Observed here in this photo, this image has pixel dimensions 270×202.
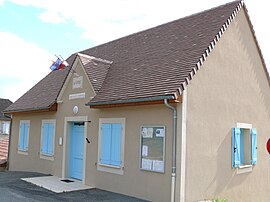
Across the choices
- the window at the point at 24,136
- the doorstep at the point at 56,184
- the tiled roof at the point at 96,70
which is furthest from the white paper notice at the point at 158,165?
the window at the point at 24,136

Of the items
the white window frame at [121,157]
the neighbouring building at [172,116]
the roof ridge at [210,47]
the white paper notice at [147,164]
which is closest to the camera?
the roof ridge at [210,47]

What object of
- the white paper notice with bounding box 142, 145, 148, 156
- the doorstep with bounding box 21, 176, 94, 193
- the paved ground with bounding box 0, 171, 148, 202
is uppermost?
the white paper notice with bounding box 142, 145, 148, 156

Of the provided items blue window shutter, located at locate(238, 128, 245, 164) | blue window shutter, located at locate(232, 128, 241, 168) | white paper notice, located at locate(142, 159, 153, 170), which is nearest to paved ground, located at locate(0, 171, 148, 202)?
white paper notice, located at locate(142, 159, 153, 170)

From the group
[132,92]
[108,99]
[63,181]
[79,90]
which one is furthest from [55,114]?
[132,92]

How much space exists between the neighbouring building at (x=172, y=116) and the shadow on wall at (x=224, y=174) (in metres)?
0.03

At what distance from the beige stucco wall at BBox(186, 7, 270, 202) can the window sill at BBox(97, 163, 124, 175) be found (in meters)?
2.36

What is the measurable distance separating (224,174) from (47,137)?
25.3 feet

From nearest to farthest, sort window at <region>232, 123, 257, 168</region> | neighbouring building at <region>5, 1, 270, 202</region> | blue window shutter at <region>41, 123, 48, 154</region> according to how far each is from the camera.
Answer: neighbouring building at <region>5, 1, 270, 202</region> → window at <region>232, 123, 257, 168</region> → blue window shutter at <region>41, 123, 48, 154</region>

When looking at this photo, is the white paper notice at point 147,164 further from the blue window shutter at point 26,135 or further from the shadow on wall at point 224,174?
the blue window shutter at point 26,135

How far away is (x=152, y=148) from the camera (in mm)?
9305

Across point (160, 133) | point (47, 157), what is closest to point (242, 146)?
point (160, 133)

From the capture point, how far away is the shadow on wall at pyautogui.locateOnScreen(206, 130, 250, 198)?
9633mm

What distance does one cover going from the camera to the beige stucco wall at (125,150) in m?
8.95

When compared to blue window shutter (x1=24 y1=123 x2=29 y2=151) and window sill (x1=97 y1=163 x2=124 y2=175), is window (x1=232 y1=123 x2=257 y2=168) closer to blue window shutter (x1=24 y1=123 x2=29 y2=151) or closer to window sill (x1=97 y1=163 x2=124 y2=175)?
window sill (x1=97 y1=163 x2=124 y2=175)
